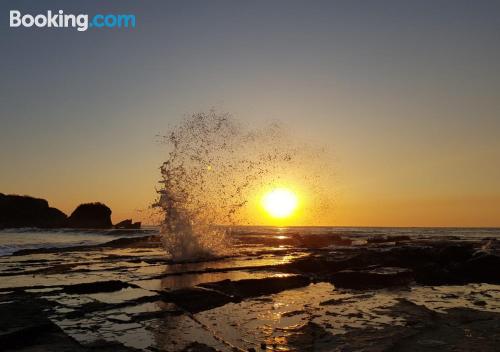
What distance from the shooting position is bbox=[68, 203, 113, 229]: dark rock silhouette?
105812 mm

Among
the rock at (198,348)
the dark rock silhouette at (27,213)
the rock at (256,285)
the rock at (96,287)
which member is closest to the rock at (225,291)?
the rock at (256,285)

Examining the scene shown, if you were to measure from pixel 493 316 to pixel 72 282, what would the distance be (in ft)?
36.4

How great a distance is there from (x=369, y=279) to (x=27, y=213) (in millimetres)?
115005

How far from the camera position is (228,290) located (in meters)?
10.8

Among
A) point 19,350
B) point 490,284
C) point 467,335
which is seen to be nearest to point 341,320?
point 467,335

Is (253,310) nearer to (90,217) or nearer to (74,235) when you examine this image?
(74,235)

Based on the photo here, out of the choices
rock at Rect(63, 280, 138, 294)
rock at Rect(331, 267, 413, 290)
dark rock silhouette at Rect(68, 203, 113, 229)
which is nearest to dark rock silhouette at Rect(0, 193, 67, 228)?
dark rock silhouette at Rect(68, 203, 113, 229)

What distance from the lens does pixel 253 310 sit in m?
8.78

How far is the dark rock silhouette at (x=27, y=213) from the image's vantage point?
10375 centimetres

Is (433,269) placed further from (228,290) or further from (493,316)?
(228,290)

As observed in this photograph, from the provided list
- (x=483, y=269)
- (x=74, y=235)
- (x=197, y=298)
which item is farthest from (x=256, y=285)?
(x=74, y=235)

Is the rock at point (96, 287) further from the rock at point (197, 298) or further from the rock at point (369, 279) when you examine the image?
the rock at point (369, 279)

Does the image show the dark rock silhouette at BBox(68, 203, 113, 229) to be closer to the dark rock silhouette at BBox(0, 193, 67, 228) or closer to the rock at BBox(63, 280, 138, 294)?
the dark rock silhouette at BBox(0, 193, 67, 228)

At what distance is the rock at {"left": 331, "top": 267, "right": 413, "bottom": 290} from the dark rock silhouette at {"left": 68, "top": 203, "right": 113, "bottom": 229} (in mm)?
102301
